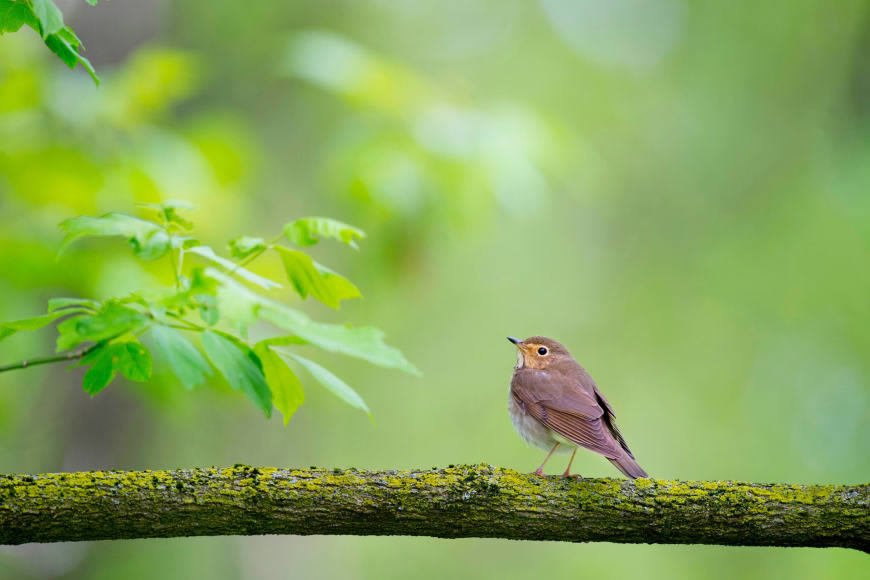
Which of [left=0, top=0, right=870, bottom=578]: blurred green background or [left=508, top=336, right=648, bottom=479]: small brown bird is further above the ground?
[left=0, top=0, right=870, bottom=578]: blurred green background

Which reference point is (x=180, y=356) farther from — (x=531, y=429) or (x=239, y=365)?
(x=531, y=429)

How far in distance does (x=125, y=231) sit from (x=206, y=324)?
1.24 ft

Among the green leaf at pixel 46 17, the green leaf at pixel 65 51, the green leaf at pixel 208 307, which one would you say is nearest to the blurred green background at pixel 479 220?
the green leaf at pixel 208 307

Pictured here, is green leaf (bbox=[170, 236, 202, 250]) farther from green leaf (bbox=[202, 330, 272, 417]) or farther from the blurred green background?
the blurred green background

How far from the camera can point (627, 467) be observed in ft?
11.3

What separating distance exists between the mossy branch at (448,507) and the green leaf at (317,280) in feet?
2.14

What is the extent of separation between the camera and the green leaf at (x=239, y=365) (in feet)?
8.29

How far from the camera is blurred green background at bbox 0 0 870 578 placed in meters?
4.95

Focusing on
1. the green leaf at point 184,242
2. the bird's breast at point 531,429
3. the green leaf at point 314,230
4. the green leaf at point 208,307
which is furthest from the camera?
the bird's breast at point 531,429

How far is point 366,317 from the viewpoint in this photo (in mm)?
8273

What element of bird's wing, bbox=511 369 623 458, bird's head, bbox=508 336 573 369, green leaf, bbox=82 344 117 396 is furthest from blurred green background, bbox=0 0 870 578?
green leaf, bbox=82 344 117 396

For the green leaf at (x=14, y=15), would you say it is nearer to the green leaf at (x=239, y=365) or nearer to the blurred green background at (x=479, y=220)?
the green leaf at (x=239, y=365)

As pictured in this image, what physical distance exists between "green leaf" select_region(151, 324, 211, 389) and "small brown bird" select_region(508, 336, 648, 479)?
62.4 inches

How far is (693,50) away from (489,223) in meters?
7.30
